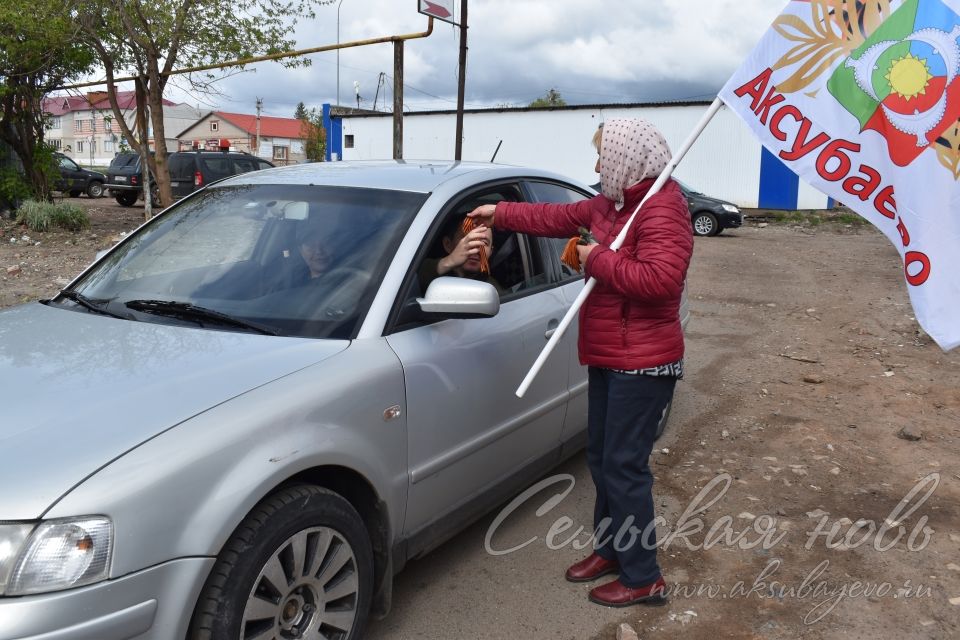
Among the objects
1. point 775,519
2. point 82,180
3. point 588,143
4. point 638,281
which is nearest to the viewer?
point 638,281

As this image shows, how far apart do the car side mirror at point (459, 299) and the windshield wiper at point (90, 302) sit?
1129 mm

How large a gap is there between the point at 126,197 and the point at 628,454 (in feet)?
75.8

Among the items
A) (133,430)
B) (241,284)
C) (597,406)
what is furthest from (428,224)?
(133,430)

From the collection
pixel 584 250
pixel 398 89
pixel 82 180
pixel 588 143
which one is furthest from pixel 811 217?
pixel 584 250

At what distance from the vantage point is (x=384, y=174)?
356cm

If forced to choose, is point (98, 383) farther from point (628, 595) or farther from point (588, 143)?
point (588, 143)

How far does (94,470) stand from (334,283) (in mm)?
1214

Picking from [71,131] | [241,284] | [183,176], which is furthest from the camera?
[71,131]

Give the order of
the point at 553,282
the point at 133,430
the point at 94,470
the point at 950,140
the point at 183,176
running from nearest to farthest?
the point at 94,470
the point at 133,430
the point at 950,140
the point at 553,282
the point at 183,176

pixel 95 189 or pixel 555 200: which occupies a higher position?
pixel 555 200

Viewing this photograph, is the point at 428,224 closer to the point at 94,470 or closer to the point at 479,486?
the point at 479,486

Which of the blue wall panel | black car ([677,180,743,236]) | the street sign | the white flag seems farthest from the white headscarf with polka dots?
the blue wall panel

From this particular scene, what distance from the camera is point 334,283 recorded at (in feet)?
9.78

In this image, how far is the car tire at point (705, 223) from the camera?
20.1 metres
